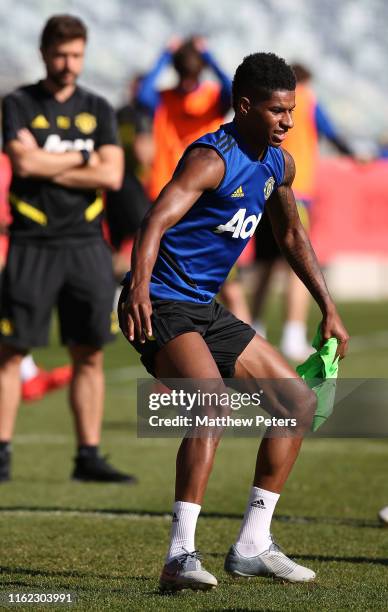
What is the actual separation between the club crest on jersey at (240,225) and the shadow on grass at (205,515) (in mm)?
1773

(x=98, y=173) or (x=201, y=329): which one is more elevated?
(x=98, y=173)

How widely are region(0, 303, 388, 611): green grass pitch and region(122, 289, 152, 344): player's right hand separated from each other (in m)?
0.88

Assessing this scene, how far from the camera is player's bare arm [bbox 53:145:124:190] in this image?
22.8 ft

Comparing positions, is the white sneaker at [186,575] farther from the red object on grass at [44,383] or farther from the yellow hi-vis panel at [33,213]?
the red object on grass at [44,383]

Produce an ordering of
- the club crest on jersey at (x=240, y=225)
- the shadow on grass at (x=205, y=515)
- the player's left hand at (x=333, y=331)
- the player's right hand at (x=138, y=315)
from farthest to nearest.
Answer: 1. the shadow on grass at (x=205, y=515)
2. the player's left hand at (x=333, y=331)
3. the club crest on jersey at (x=240, y=225)
4. the player's right hand at (x=138, y=315)

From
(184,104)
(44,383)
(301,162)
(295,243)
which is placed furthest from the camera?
(301,162)

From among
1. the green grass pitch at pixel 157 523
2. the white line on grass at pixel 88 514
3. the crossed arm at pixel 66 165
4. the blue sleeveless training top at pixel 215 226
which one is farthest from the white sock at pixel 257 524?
the crossed arm at pixel 66 165

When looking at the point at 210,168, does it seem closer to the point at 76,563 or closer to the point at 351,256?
the point at 76,563

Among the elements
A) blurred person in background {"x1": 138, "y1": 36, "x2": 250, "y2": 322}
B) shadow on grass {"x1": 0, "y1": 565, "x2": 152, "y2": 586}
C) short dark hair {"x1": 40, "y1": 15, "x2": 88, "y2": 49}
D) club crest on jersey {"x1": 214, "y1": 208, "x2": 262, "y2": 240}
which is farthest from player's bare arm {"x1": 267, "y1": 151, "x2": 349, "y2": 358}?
blurred person in background {"x1": 138, "y1": 36, "x2": 250, "y2": 322}

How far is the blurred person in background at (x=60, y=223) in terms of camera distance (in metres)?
6.96

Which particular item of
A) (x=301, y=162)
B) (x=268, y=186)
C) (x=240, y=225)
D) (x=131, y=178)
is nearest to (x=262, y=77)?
(x=268, y=186)

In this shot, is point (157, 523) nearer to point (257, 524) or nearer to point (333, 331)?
point (257, 524)

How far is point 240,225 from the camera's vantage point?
470 centimetres

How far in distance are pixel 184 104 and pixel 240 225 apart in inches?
213
